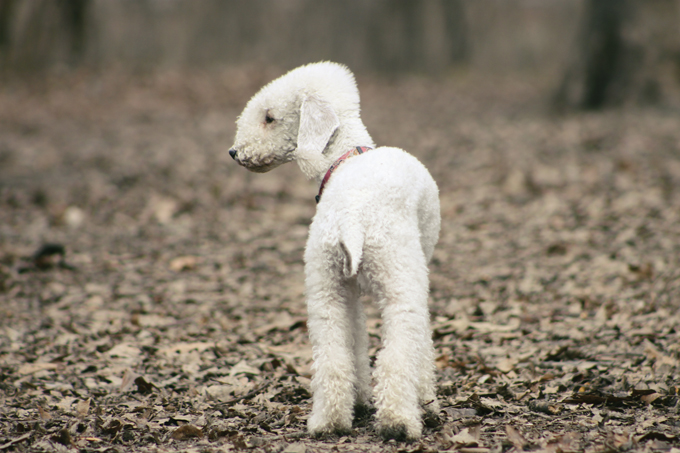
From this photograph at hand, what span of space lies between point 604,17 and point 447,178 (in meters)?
4.83

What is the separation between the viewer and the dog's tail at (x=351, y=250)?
98.7 inches

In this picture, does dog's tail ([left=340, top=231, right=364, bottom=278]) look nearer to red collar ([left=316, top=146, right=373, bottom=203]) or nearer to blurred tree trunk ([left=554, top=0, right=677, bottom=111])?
red collar ([left=316, top=146, right=373, bottom=203])

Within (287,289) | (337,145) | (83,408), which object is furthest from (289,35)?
(83,408)

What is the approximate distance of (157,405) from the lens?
11.0 feet

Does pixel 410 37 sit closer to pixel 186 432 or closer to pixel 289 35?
pixel 289 35

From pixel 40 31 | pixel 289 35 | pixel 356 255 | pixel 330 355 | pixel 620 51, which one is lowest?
pixel 330 355

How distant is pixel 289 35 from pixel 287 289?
2129cm

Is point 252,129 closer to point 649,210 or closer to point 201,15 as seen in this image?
point 649,210

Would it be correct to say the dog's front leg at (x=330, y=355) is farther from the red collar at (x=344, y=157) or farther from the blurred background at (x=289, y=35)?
the blurred background at (x=289, y=35)

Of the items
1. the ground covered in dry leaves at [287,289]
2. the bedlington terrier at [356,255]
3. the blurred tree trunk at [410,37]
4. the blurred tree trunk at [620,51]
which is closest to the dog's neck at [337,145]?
the bedlington terrier at [356,255]

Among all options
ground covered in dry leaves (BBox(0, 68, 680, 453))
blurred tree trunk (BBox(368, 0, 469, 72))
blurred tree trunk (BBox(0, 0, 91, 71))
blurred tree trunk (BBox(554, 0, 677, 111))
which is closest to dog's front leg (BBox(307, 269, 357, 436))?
ground covered in dry leaves (BBox(0, 68, 680, 453))

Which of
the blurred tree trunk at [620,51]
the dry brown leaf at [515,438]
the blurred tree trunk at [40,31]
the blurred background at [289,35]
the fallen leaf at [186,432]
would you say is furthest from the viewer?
the blurred background at [289,35]

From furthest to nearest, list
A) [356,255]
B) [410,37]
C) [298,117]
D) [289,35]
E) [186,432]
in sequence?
1. [289,35]
2. [410,37]
3. [298,117]
4. [186,432]
5. [356,255]

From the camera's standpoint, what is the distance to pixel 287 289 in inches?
227
